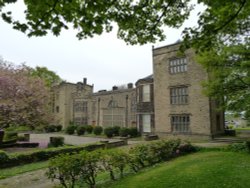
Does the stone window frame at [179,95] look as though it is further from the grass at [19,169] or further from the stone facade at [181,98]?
the grass at [19,169]

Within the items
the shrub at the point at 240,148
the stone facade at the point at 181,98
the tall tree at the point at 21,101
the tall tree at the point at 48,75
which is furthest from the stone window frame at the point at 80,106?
the shrub at the point at 240,148

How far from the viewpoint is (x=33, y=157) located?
560 inches

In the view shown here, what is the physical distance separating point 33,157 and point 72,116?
3017 cm

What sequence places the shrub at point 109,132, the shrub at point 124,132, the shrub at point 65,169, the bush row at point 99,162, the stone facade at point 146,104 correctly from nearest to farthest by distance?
1. the shrub at point 65,169
2. the bush row at point 99,162
3. the stone facade at point 146,104
4. the shrub at point 124,132
5. the shrub at point 109,132

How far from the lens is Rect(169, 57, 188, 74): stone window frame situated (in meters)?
23.1

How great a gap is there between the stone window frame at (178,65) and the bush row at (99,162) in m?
11.9

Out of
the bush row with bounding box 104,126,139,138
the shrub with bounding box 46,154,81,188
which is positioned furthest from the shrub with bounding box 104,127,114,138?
the shrub with bounding box 46,154,81,188

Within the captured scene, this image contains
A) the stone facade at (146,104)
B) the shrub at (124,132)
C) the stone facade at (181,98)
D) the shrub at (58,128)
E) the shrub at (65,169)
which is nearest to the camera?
the shrub at (65,169)

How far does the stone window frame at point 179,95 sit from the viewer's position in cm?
2294

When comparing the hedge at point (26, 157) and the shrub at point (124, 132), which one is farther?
the shrub at point (124, 132)

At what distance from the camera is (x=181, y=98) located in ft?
76.5

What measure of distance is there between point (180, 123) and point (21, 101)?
15251 mm

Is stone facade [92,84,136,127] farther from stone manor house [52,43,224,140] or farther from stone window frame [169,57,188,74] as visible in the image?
stone window frame [169,57,188,74]

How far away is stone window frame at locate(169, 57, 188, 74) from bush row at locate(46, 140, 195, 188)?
11.9m
